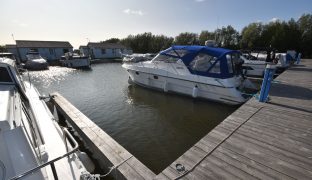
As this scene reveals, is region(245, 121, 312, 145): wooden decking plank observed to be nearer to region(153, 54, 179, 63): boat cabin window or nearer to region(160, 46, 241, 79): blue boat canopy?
region(160, 46, 241, 79): blue boat canopy

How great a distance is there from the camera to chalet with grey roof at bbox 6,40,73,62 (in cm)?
2777

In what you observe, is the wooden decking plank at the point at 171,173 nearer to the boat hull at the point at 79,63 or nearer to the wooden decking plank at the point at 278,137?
the wooden decking plank at the point at 278,137

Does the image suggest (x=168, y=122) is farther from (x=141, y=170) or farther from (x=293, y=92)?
(x=293, y=92)

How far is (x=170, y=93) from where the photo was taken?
9.30 meters

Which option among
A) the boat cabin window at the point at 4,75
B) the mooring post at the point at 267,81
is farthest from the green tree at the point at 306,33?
the boat cabin window at the point at 4,75

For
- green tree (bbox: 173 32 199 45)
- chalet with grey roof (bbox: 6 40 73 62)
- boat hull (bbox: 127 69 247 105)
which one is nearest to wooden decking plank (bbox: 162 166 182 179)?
boat hull (bbox: 127 69 247 105)

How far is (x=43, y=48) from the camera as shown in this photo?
97.6 ft

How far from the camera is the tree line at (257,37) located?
2778cm

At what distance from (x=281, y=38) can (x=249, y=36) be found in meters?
6.42

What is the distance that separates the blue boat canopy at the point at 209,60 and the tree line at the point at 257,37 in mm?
11097

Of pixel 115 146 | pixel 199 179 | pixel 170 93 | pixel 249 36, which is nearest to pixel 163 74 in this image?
pixel 170 93

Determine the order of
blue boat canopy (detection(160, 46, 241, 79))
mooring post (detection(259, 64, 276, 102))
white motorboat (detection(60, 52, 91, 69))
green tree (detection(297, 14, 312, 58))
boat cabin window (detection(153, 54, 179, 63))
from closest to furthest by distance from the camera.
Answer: mooring post (detection(259, 64, 276, 102)), blue boat canopy (detection(160, 46, 241, 79)), boat cabin window (detection(153, 54, 179, 63)), white motorboat (detection(60, 52, 91, 69)), green tree (detection(297, 14, 312, 58))

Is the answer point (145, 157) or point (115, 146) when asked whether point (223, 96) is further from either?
point (115, 146)

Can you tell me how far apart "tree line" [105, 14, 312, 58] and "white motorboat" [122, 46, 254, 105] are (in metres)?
11.0
